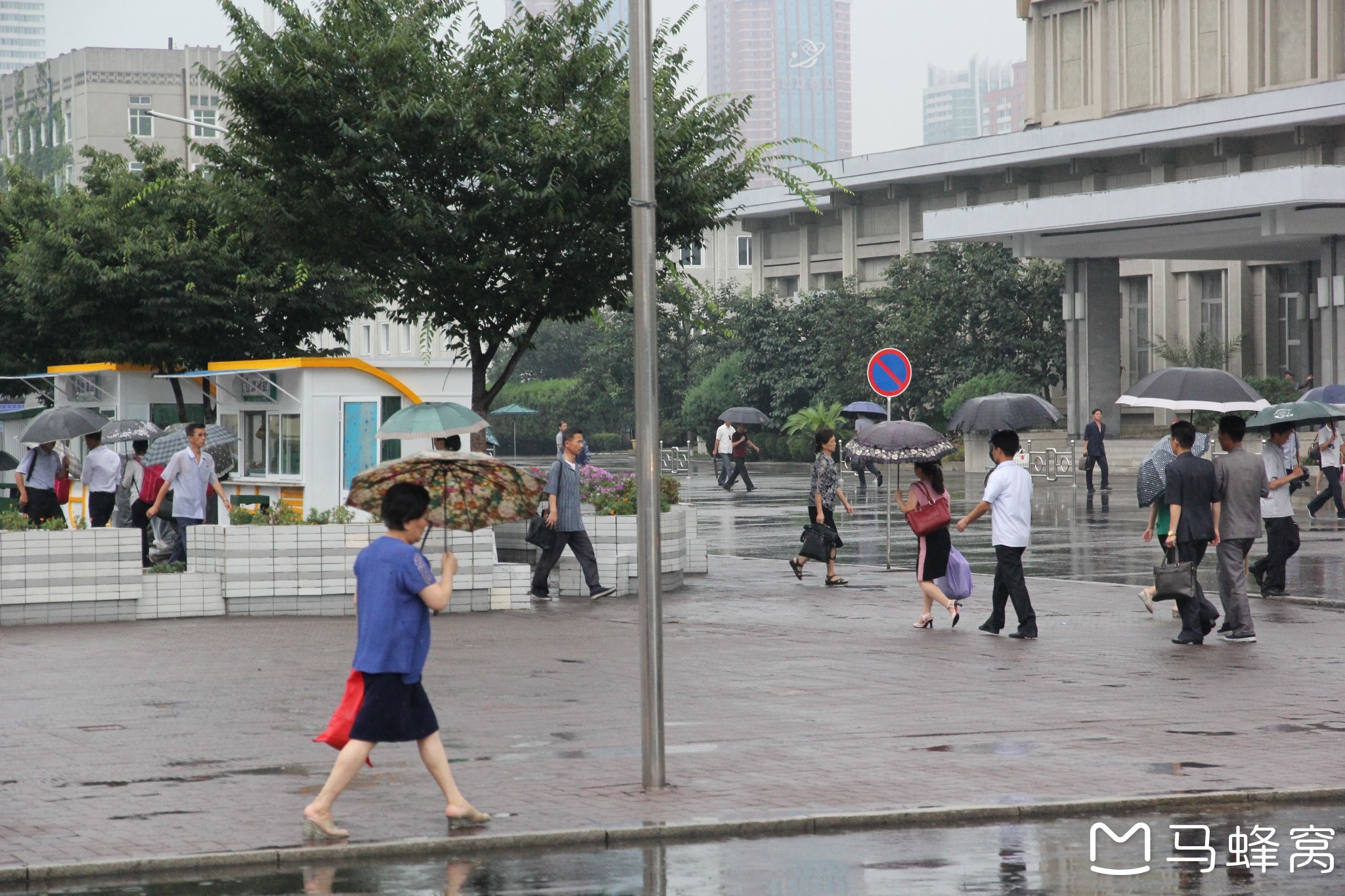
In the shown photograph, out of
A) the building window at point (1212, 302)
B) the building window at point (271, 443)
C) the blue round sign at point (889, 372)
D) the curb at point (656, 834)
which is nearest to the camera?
the curb at point (656, 834)

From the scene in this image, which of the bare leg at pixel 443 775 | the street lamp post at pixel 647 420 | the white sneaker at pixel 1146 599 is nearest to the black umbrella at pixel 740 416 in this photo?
the white sneaker at pixel 1146 599

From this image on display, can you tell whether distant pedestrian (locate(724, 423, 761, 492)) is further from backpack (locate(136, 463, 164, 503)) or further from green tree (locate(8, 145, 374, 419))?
backpack (locate(136, 463, 164, 503))

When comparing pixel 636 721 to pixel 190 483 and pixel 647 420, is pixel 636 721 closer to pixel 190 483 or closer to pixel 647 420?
pixel 647 420

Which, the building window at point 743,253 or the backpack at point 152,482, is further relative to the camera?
the building window at point 743,253

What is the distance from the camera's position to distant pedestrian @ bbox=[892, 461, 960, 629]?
1467cm

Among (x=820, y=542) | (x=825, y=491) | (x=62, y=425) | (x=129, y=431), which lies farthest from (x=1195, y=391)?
(x=129, y=431)

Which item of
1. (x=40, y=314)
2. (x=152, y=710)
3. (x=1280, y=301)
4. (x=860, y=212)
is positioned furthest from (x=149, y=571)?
(x=860, y=212)

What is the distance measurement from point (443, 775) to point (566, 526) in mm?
9517

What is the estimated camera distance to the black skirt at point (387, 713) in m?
7.11

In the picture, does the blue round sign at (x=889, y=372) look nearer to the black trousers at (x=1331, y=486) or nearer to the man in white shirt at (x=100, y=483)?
the black trousers at (x=1331, y=486)

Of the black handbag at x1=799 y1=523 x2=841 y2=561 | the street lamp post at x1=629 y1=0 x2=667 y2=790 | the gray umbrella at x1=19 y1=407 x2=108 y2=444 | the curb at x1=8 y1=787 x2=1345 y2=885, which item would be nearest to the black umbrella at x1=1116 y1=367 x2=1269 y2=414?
the black handbag at x1=799 y1=523 x2=841 y2=561

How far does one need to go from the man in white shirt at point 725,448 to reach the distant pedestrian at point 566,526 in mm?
23514

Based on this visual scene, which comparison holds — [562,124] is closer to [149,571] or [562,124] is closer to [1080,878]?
[149,571]

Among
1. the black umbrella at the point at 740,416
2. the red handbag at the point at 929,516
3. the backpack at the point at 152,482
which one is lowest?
the red handbag at the point at 929,516
